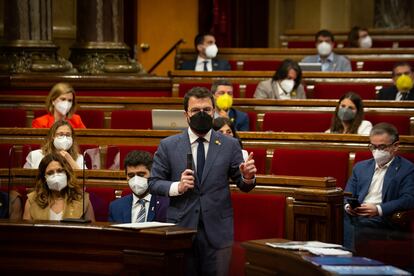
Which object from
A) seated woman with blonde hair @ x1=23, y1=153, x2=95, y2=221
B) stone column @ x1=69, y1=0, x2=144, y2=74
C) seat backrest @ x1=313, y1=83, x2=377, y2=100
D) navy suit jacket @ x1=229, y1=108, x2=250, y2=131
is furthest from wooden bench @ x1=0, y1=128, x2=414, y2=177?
seat backrest @ x1=313, y1=83, x2=377, y2=100

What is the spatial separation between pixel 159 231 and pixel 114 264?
0.98 ft

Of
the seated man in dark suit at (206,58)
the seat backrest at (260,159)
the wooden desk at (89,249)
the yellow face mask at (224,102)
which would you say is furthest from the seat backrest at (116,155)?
the seated man in dark suit at (206,58)

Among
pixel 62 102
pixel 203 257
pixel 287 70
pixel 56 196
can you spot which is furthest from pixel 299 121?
pixel 203 257

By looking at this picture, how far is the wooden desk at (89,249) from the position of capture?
4.37m

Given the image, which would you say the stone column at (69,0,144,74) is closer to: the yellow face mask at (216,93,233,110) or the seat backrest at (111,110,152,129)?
the seat backrest at (111,110,152,129)

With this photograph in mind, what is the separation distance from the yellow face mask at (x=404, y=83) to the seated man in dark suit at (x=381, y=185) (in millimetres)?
2802

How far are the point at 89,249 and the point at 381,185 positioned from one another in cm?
209

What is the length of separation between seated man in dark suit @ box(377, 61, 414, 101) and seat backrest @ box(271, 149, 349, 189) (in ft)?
8.02

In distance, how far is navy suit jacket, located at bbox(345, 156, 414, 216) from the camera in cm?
584

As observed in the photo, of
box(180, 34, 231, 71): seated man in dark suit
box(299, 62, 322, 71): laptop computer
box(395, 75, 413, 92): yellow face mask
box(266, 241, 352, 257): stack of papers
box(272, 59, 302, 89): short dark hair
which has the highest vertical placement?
box(180, 34, 231, 71): seated man in dark suit

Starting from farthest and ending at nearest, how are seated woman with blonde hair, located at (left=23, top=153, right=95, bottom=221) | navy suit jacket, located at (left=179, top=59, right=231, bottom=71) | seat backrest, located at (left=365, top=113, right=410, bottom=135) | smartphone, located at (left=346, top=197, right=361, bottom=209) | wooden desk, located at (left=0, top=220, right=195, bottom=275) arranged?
navy suit jacket, located at (left=179, top=59, right=231, bottom=71)
seat backrest, located at (left=365, top=113, right=410, bottom=135)
smartphone, located at (left=346, top=197, right=361, bottom=209)
seated woman with blonde hair, located at (left=23, top=153, right=95, bottom=221)
wooden desk, located at (left=0, top=220, right=195, bottom=275)

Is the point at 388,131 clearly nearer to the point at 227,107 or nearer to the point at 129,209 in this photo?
the point at 129,209

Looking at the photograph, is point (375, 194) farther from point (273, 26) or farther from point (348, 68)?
point (273, 26)

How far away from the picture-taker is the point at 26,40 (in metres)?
9.54
